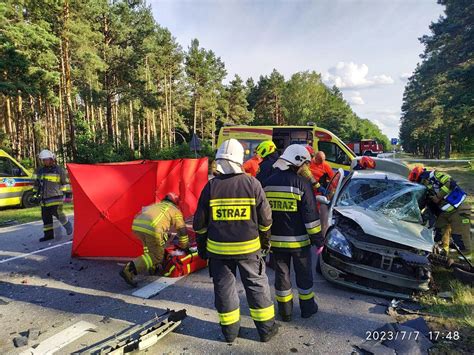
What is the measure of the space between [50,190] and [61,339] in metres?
4.24

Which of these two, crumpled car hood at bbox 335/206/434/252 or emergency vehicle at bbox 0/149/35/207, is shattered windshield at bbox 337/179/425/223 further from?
emergency vehicle at bbox 0/149/35/207

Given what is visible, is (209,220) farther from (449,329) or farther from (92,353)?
(449,329)

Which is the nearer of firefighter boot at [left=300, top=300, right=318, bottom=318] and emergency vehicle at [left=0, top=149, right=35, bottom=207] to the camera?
firefighter boot at [left=300, top=300, right=318, bottom=318]

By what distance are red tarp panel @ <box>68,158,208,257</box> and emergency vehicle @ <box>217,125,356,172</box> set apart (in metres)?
6.27

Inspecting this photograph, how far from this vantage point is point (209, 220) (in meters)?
3.28

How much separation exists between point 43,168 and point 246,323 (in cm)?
553

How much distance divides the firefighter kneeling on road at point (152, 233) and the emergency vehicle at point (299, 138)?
6986 mm

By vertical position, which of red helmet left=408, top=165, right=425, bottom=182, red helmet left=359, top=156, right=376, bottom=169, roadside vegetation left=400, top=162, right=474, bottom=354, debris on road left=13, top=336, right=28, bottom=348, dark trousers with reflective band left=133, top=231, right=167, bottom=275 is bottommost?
roadside vegetation left=400, top=162, right=474, bottom=354

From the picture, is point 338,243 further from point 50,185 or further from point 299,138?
point 299,138

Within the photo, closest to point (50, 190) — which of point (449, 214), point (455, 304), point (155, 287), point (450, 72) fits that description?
point (155, 287)

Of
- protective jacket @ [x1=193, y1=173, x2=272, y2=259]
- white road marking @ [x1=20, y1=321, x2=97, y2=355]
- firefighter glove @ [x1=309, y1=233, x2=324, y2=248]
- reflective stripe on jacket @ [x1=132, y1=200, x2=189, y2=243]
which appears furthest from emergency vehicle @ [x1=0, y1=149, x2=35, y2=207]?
firefighter glove @ [x1=309, y1=233, x2=324, y2=248]

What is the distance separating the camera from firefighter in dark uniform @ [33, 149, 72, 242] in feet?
22.3

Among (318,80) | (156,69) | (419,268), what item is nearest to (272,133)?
(419,268)

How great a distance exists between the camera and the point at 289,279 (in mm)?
3615
